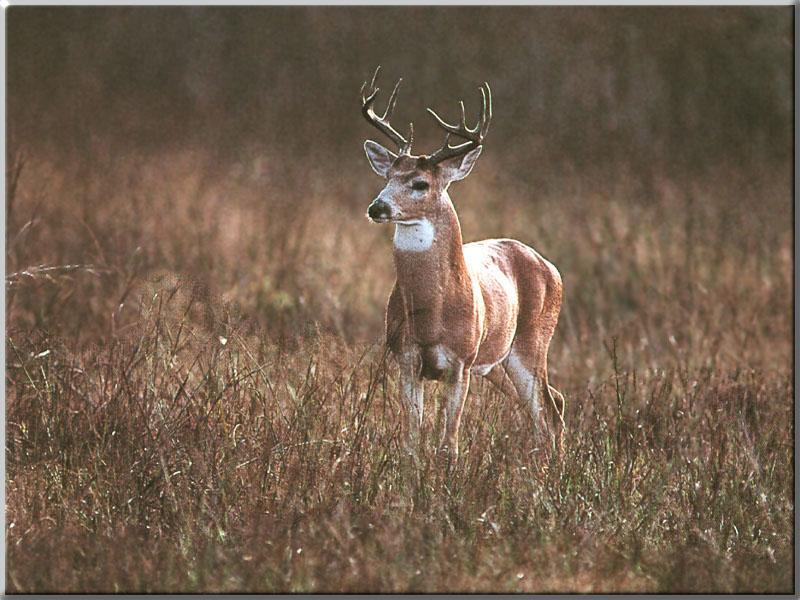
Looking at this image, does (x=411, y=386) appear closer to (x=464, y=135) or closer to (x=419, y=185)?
(x=419, y=185)

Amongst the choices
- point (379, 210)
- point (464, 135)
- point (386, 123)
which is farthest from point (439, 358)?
point (386, 123)

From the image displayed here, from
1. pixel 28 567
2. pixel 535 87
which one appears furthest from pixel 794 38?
pixel 535 87

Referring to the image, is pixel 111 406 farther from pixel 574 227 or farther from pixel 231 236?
pixel 574 227

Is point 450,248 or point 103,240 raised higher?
point 450,248

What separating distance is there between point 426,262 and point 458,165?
1.65 ft

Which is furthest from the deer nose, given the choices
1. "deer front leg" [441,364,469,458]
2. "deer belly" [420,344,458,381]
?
"deer front leg" [441,364,469,458]

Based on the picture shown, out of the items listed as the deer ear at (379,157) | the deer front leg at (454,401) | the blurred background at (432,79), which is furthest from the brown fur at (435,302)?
the blurred background at (432,79)

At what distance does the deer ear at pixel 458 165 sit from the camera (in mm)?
6835

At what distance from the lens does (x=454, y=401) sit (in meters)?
6.78

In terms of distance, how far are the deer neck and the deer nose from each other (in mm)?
194

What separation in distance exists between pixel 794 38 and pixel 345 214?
6.39m

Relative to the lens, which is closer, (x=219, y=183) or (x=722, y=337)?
(x=722, y=337)

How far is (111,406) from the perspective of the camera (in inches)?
264

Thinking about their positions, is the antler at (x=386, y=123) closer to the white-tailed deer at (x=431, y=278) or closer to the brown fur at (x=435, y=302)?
the white-tailed deer at (x=431, y=278)
